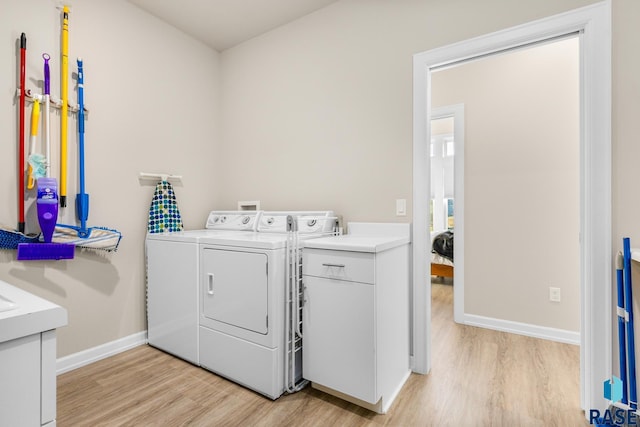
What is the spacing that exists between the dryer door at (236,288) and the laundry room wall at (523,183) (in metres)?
2.05

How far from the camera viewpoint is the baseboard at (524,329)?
8.14ft

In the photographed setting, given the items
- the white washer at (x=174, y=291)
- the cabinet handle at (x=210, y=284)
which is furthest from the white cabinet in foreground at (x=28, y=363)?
the white washer at (x=174, y=291)

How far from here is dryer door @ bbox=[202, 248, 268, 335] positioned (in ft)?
5.79

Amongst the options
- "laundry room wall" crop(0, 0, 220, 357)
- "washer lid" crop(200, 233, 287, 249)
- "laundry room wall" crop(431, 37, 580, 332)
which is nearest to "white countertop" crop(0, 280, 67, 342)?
"washer lid" crop(200, 233, 287, 249)

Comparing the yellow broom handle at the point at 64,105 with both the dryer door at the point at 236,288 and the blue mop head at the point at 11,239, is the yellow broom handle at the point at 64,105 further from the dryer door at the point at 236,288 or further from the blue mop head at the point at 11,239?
the dryer door at the point at 236,288

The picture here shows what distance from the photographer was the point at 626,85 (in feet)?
Answer: 4.97

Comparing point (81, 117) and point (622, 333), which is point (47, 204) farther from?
point (622, 333)

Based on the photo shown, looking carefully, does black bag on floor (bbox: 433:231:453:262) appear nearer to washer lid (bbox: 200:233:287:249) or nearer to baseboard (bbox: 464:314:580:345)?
baseboard (bbox: 464:314:580:345)

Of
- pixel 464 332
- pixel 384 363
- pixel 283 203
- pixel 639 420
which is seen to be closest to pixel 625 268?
pixel 639 420

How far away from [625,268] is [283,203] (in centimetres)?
213

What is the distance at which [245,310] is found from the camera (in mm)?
1825

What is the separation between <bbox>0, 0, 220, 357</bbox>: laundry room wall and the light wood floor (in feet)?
1.48

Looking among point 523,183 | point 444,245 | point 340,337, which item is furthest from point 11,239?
point 444,245

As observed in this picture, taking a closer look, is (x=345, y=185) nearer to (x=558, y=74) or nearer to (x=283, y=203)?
(x=283, y=203)
